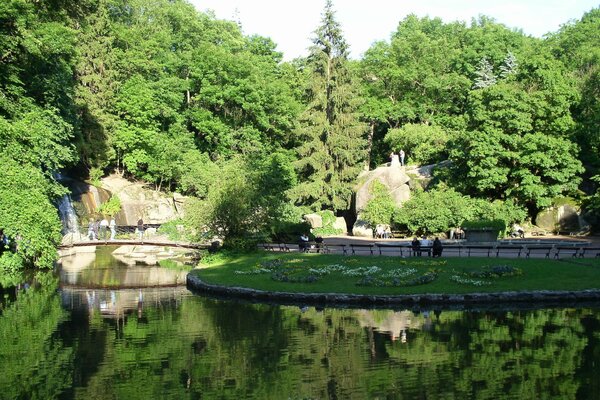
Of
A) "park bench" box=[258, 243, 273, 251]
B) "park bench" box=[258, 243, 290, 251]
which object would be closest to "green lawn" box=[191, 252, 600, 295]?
"park bench" box=[258, 243, 290, 251]

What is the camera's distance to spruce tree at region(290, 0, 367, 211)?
51.9 meters

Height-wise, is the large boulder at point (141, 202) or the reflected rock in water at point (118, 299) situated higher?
the large boulder at point (141, 202)

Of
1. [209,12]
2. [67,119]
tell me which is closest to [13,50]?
[67,119]

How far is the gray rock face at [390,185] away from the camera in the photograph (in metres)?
48.6

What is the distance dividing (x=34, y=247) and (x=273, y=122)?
123ft

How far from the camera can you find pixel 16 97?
32750 millimetres

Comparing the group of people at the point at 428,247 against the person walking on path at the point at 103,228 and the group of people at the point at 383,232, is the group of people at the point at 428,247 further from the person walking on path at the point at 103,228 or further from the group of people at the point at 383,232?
the person walking on path at the point at 103,228

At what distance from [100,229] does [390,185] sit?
22.2 metres

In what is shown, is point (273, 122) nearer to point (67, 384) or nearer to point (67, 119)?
point (67, 119)

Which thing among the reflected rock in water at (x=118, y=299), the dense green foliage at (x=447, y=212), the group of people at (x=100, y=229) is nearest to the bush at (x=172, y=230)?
the group of people at (x=100, y=229)

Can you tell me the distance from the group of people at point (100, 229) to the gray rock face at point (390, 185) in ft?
61.8

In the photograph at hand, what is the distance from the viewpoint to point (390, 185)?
1941 inches

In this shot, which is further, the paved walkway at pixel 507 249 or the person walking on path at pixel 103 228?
the person walking on path at pixel 103 228

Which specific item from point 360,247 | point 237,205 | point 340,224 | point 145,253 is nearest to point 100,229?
point 145,253
